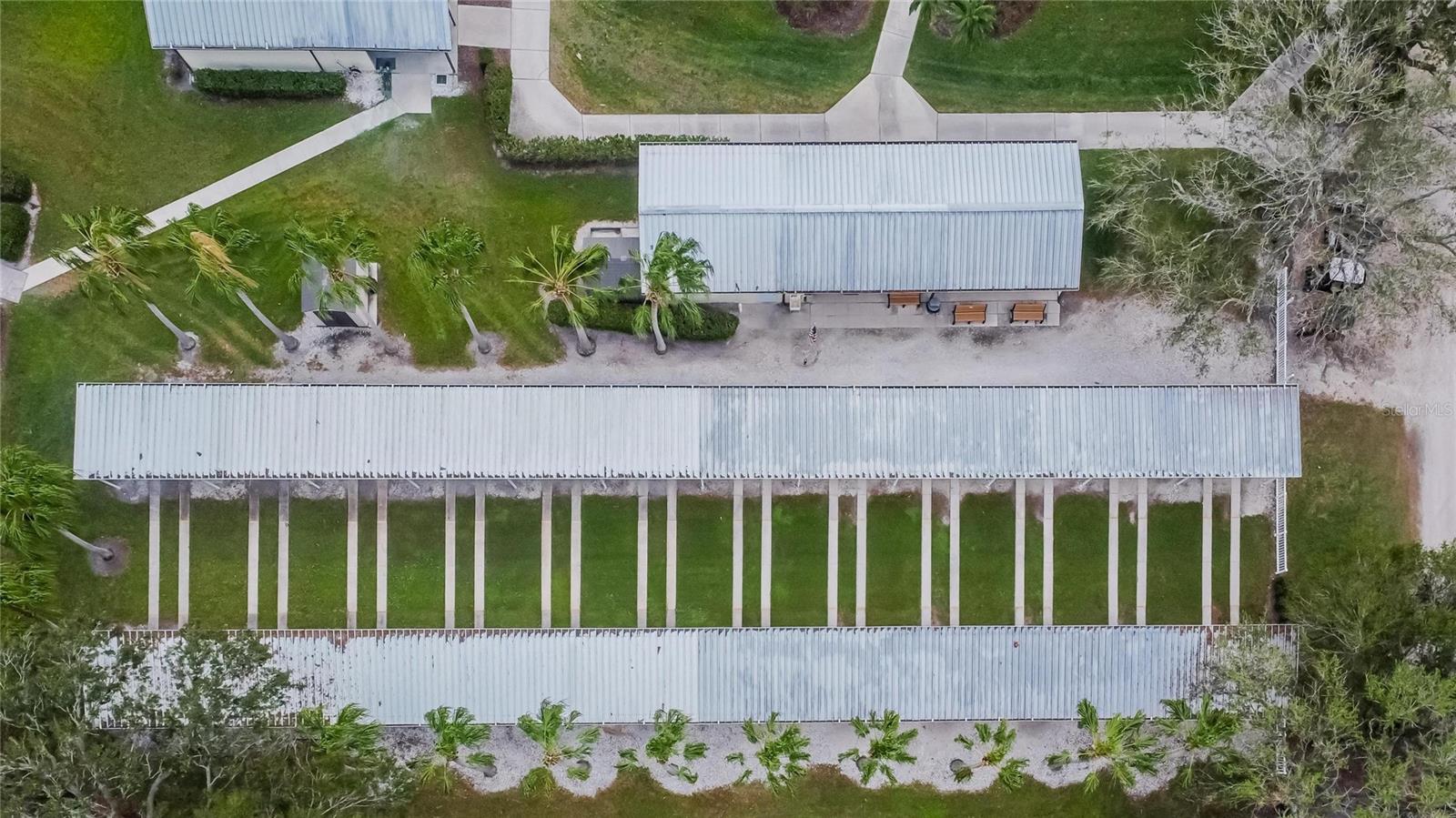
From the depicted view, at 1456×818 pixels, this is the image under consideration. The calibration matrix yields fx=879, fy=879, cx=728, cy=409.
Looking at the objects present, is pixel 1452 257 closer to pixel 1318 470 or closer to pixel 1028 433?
pixel 1318 470

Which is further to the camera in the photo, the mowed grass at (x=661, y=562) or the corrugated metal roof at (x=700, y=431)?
the mowed grass at (x=661, y=562)

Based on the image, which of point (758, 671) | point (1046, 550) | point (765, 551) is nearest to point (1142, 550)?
point (1046, 550)

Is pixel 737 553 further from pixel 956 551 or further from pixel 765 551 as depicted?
pixel 956 551

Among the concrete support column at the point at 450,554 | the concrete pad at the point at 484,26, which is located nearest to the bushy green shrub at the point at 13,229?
the concrete pad at the point at 484,26

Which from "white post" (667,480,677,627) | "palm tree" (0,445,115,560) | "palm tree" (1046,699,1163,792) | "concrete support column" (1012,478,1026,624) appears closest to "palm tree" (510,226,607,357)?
"white post" (667,480,677,627)

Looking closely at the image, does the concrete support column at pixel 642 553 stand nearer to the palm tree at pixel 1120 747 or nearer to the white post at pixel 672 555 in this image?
the white post at pixel 672 555
